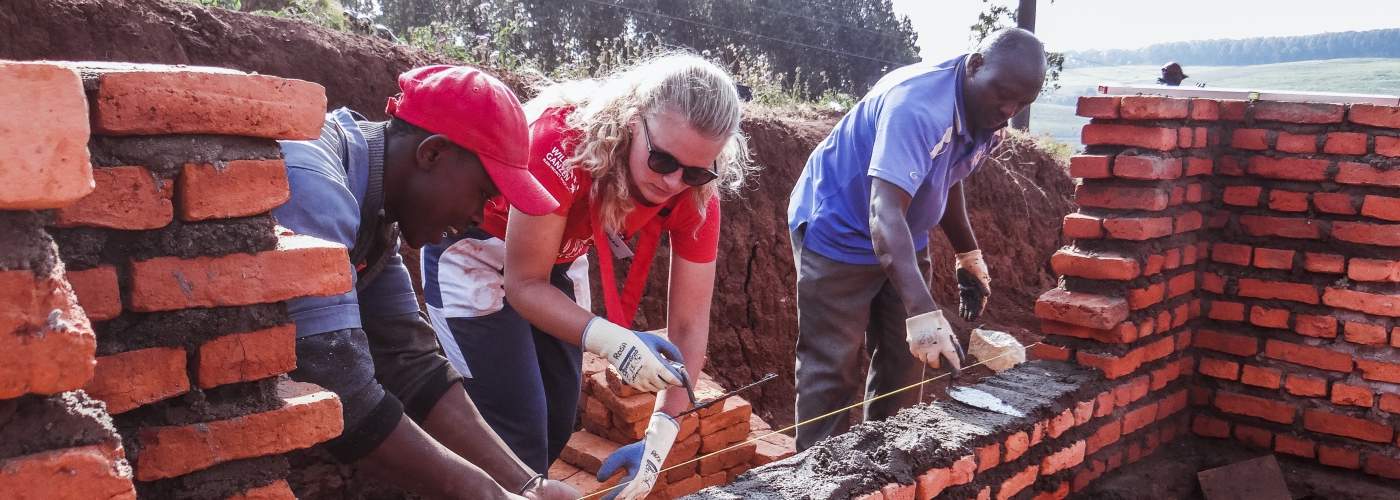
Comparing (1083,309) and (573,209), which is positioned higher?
(573,209)

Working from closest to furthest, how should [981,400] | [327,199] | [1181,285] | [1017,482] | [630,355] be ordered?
[327,199]
[630,355]
[1017,482]
[981,400]
[1181,285]

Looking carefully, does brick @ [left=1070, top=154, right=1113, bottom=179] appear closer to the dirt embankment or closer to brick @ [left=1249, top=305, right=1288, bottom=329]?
brick @ [left=1249, top=305, right=1288, bottom=329]

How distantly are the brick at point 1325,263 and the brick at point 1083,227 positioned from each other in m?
0.87

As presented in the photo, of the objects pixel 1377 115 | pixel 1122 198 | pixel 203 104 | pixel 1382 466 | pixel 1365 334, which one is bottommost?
pixel 1382 466

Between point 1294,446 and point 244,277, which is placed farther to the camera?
point 1294,446

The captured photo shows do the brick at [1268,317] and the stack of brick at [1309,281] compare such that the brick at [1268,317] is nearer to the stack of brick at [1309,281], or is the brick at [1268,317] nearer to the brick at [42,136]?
the stack of brick at [1309,281]

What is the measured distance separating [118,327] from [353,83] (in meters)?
4.70

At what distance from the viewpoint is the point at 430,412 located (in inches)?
87.9

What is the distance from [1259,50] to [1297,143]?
2306 cm

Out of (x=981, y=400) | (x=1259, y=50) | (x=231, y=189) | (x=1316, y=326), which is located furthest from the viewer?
(x=1259, y=50)

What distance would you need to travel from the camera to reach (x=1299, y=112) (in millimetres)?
3338

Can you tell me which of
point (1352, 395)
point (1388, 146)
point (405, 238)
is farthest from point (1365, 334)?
point (405, 238)

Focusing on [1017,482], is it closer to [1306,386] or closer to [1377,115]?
[1306,386]

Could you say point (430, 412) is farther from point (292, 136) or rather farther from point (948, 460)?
point (948, 460)
